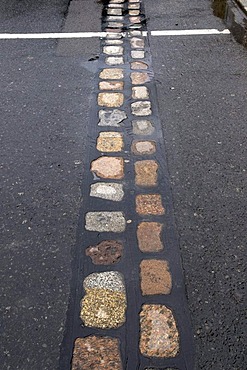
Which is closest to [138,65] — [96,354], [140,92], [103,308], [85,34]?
[140,92]

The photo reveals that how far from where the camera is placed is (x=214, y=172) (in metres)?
3.62

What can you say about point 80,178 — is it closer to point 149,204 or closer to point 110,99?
point 149,204

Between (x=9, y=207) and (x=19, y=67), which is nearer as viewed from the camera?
(x=9, y=207)

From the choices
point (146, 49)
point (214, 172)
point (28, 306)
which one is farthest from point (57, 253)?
point (146, 49)

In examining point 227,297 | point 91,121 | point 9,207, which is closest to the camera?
point 227,297

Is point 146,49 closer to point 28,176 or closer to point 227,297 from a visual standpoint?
point 28,176

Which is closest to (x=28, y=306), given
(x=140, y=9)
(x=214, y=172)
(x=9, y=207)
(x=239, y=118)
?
(x=9, y=207)

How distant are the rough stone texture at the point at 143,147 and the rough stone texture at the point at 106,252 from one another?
41.6 inches

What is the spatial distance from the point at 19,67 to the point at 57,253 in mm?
2925

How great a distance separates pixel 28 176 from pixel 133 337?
5.21 feet

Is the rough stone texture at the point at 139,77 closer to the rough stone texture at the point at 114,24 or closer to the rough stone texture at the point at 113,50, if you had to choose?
the rough stone texture at the point at 113,50

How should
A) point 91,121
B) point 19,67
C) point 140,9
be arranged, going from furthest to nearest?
point 140,9
point 19,67
point 91,121

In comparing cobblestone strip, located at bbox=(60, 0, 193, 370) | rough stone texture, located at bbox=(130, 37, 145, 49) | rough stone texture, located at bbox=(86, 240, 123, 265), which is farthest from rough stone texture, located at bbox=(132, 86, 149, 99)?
rough stone texture, located at bbox=(86, 240, 123, 265)

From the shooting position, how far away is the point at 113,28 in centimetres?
624
